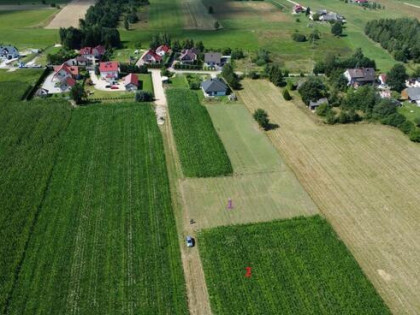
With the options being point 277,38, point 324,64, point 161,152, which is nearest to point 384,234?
point 161,152

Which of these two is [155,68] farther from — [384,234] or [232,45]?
[384,234]

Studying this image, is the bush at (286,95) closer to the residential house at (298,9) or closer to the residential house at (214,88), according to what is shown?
the residential house at (214,88)

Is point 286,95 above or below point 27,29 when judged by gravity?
below

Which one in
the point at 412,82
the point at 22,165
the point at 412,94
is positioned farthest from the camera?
the point at 412,82

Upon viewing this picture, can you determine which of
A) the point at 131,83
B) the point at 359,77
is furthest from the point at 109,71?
the point at 359,77

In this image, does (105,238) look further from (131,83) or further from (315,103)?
(315,103)

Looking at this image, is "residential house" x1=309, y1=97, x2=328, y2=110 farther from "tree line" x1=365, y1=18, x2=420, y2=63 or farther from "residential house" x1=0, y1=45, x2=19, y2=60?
"residential house" x1=0, y1=45, x2=19, y2=60

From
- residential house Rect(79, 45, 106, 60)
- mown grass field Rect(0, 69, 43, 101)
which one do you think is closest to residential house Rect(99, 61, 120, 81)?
residential house Rect(79, 45, 106, 60)
